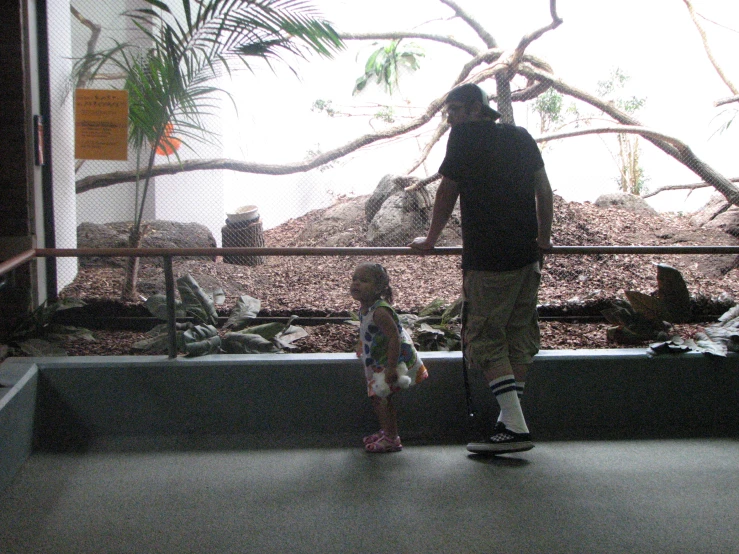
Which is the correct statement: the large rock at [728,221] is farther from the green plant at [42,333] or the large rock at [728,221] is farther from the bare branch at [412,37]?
the green plant at [42,333]

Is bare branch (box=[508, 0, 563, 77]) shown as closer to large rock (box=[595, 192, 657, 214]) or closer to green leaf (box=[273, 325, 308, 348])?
large rock (box=[595, 192, 657, 214])

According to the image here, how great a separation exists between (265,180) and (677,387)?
249 centimetres

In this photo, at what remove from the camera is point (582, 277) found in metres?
4.53

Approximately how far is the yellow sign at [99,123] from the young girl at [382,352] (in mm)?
2050

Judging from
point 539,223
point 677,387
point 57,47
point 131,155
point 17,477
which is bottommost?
point 17,477

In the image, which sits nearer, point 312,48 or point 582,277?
point 312,48

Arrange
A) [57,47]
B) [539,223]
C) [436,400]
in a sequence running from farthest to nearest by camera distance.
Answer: [57,47], [436,400], [539,223]

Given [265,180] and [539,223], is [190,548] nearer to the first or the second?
[539,223]

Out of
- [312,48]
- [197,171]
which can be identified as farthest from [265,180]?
[312,48]

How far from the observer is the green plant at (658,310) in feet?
11.6

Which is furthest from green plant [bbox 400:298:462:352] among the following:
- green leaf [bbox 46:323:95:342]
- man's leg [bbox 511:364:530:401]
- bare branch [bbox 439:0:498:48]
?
green leaf [bbox 46:323:95:342]

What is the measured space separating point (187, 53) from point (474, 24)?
5.62ft

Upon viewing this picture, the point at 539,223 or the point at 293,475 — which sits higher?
the point at 539,223

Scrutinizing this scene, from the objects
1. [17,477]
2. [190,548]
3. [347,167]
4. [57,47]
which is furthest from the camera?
[347,167]
